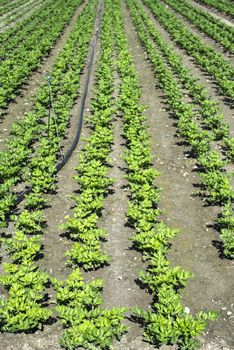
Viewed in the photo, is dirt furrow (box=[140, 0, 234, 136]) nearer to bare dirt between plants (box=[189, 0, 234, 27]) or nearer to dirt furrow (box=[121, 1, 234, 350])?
dirt furrow (box=[121, 1, 234, 350])

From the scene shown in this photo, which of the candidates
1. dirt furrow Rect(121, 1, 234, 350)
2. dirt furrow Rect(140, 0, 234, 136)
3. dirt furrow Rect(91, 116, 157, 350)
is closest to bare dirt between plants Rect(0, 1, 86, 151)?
dirt furrow Rect(121, 1, 234, 350)

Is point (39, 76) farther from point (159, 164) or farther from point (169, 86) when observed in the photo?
point (159, 164)

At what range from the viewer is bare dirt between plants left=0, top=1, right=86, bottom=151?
15.8m

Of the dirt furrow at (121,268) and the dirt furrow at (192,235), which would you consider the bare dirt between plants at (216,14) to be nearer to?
the dirt furrow at (192,235)

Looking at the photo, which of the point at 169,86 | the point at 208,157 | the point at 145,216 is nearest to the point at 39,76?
the point at 169,86

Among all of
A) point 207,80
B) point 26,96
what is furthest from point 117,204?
point 207,80

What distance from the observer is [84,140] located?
14.3 m

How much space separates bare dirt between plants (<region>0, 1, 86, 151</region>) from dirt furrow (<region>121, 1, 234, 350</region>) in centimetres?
506

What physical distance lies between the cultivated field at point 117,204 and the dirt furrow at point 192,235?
0.03 m

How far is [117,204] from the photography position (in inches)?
431

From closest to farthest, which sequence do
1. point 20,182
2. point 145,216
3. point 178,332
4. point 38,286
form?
point 178,332, point 38,286, point 145,216, point 20,182

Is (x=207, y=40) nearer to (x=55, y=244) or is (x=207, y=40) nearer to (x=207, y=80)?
(x=207, y=80)

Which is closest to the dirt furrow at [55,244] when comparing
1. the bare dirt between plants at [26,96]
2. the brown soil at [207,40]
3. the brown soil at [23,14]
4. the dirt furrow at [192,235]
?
the bare dirt between plants at [26,96]

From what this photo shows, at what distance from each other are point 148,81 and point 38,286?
48.4 ft
